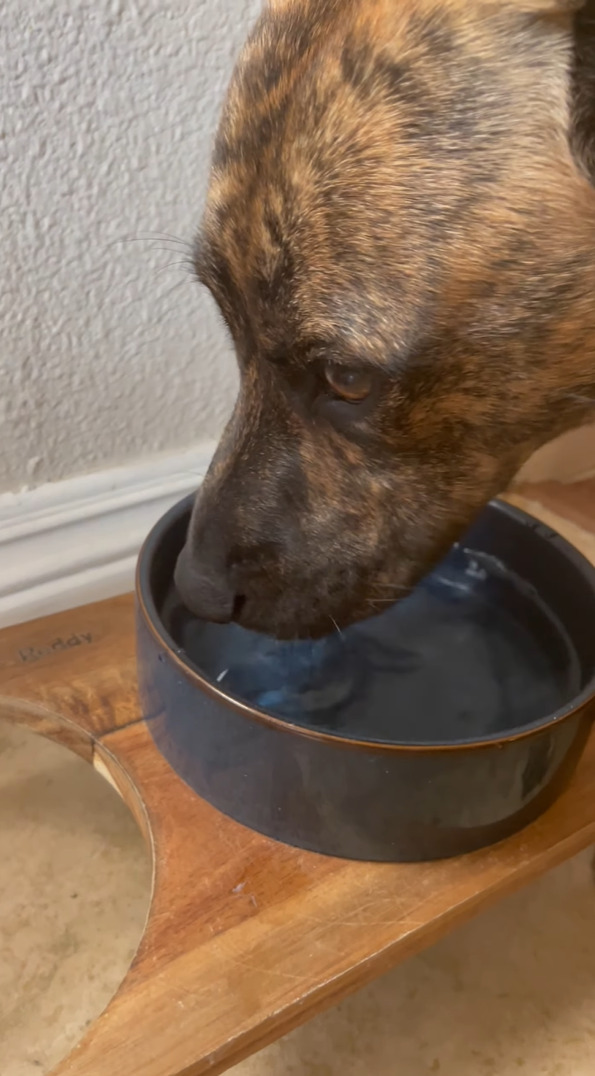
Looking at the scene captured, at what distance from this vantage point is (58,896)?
1.19 meters

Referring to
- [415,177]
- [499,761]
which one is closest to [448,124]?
[415,177]

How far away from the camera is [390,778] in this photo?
886 millimetres

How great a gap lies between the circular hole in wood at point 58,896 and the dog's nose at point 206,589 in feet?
1.07

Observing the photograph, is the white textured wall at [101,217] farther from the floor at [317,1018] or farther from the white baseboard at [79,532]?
the floor at [317,1018]

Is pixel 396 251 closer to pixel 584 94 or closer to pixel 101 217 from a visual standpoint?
pixel 584 94

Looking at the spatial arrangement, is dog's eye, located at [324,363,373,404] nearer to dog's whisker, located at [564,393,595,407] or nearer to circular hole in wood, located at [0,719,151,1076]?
dog's whisker, located at [564,393,595,407]

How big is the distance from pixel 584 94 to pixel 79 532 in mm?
943

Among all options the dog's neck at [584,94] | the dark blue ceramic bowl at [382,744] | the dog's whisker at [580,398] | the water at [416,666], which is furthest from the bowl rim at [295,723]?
the dog's neck at [584,94]

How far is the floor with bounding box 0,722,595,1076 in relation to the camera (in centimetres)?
107

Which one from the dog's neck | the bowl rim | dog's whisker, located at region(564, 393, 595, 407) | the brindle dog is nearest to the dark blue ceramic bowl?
the bowl rim

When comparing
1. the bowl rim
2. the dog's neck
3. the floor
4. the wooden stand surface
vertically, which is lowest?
the floor

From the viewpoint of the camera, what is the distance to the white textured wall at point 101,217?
44.4 inches

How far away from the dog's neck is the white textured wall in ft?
2.00

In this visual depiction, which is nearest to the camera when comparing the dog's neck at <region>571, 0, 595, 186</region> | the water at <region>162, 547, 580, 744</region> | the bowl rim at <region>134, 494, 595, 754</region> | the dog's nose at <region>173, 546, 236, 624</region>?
the dog's neck at <region>571, 0, 595, 186</region>
